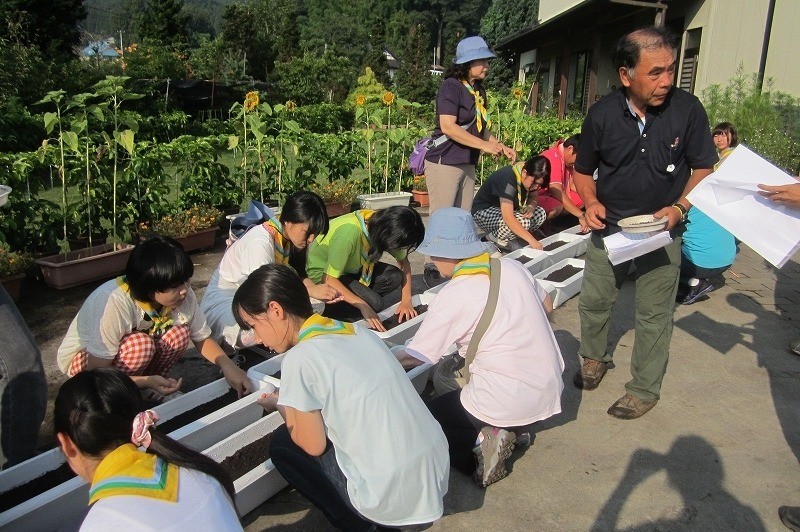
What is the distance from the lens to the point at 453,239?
241cm

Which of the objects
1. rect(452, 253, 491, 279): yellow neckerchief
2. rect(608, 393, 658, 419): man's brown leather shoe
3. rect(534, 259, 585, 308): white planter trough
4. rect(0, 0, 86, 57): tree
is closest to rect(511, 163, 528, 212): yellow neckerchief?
rect(534, 259, 585, 308): white planter trough

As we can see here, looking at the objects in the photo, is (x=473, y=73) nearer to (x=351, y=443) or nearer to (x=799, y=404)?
(x=799, y=404)

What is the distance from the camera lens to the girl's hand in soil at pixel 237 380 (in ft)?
9.51

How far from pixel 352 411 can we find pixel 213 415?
0.98 m

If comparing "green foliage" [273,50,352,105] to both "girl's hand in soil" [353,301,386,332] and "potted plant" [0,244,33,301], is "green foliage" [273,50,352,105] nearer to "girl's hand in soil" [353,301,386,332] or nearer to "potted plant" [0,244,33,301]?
"potted plant" [0,244,33,301]

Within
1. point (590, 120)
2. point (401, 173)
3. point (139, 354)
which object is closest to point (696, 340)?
point (590, 120)

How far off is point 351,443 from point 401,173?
22.1 feet

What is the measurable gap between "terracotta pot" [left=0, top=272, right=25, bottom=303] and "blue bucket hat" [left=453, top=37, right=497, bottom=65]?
3.44 meters

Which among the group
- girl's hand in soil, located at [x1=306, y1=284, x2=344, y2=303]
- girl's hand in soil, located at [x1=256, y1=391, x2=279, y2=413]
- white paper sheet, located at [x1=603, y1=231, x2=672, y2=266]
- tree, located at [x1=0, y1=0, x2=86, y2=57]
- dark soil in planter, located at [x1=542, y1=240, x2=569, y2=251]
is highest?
tree, located at [x1=0, y1=0, x2=86, y2=57]

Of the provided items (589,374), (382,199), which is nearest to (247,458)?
(589,374)

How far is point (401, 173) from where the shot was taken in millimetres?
8352

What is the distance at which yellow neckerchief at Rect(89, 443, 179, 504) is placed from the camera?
1.30 m

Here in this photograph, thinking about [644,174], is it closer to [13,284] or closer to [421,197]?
[13,284]

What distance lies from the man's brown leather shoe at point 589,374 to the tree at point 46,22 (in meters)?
17.3
